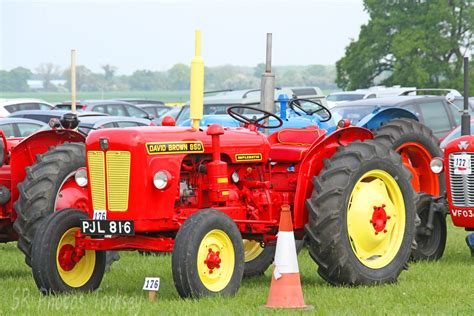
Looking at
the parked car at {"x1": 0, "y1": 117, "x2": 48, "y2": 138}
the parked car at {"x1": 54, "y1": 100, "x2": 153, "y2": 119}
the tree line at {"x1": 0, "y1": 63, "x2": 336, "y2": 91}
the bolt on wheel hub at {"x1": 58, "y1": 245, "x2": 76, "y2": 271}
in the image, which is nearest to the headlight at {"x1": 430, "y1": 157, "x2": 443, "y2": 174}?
the bolt on wheel hub at {"x1": 58, "y1": 245, "x2": 76, "y2": 271}

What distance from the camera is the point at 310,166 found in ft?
31.3

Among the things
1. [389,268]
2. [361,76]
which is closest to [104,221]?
[389,268]

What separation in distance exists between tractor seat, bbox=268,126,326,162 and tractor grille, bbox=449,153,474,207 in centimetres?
165

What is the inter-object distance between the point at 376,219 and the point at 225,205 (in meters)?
1.34

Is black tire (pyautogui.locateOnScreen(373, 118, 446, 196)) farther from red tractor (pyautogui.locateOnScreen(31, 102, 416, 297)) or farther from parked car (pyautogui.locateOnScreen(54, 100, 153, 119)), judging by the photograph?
parked car (pyautogui.locateOnScreen(54, 100, 153, 119))

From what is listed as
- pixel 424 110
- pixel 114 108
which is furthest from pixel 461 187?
pixel 114 108

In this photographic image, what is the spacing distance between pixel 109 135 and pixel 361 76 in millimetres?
49791

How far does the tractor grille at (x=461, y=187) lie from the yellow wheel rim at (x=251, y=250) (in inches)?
80.1

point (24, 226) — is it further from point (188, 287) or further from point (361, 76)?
point (361, 76)

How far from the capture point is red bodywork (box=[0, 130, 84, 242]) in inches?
412

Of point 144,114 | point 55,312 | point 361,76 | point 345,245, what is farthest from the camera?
point 361,76

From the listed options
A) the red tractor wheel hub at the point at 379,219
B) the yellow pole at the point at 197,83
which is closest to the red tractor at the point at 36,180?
the yellow pole at the point at 197,83

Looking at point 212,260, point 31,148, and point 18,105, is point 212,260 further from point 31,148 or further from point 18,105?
point 18,105

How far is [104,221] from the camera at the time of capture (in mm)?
8617
